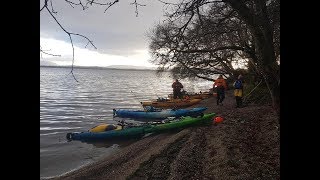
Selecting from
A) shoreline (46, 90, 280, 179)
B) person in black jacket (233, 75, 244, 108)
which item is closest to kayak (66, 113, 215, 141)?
shoreline (46, 90, 280, 179)

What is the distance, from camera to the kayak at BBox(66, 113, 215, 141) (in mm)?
15116

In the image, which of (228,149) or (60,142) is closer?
(228,149)

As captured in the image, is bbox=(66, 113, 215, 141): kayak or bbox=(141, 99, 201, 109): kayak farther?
bbox=(141, 99, 201, 109): kayak

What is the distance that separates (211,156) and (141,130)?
6800 millimetres

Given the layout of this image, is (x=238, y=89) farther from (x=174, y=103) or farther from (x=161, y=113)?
(x=174, y=103)

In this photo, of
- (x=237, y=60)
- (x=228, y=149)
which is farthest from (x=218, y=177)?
(x=237, y=60)

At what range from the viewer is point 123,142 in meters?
15.8

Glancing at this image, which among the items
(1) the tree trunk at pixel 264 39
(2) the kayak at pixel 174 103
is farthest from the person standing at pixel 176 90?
(1) the tree trunk at pixel 264 39

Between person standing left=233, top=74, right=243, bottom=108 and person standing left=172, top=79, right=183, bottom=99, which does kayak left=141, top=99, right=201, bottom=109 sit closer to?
person standing left=172, top=79, right=183, bottom=99

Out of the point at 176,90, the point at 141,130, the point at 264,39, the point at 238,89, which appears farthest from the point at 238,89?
the point at 264,39

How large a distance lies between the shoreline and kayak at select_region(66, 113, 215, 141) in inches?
48.7

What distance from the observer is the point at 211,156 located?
923cm
